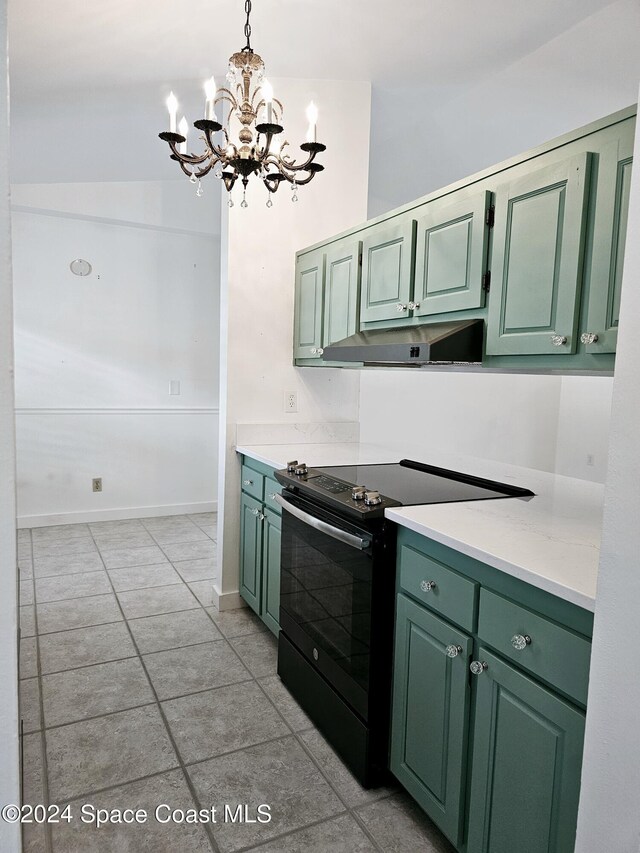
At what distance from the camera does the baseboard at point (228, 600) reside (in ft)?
10.3

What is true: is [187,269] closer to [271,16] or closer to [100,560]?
[100,560]

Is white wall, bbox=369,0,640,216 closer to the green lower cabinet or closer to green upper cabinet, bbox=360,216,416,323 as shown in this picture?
green upper cabinet, bbox=360,216,416,323

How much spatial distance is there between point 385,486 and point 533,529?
65cm

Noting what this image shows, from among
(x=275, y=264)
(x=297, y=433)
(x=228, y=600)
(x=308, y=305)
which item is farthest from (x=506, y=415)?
(x=228, y=600)

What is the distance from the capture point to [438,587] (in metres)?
1.53

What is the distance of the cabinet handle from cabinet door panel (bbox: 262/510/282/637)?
1.53m

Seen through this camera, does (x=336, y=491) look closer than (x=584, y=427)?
Yes

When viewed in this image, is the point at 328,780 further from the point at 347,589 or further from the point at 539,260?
the point at 539,260

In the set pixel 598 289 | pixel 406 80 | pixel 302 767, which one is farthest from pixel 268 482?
pixel 406 80

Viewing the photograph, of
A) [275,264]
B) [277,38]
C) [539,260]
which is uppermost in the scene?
[277,38]

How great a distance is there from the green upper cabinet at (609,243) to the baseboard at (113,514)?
4319 millimetres

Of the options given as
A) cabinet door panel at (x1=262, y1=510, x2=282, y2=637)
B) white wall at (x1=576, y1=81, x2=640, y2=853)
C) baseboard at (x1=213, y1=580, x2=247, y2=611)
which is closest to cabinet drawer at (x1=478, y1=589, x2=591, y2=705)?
white wall at (x1=576, y1=81, x2=640, y2=853)

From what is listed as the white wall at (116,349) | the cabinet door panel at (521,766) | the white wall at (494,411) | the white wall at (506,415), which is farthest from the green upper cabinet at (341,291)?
the white wall at (116,349)

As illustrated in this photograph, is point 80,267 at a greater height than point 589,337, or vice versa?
point 80,267
